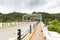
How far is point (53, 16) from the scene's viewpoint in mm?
167625

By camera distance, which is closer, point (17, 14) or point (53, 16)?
point (17, 14)

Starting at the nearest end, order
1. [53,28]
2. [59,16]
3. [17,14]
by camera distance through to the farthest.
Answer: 1. [53,28]
2. [17,14]
3. [59,16]

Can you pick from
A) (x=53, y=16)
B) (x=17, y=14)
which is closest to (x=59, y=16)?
(x=53, y=16)

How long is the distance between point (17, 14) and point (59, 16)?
44.7 metres

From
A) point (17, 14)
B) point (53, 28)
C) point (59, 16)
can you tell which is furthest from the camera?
point (59, 16)

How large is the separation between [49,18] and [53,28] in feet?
228

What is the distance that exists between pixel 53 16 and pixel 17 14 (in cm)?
4183

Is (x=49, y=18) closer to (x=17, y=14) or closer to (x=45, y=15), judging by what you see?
(x=45, y=15)

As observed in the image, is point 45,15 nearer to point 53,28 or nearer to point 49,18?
point 49,18

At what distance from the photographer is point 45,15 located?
17225 centimetres

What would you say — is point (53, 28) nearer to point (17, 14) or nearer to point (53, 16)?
point (17, 14)

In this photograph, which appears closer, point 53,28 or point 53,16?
point 53,28

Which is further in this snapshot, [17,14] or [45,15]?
[45,15]

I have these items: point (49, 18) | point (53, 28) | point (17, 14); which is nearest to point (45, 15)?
point (49, 18)
